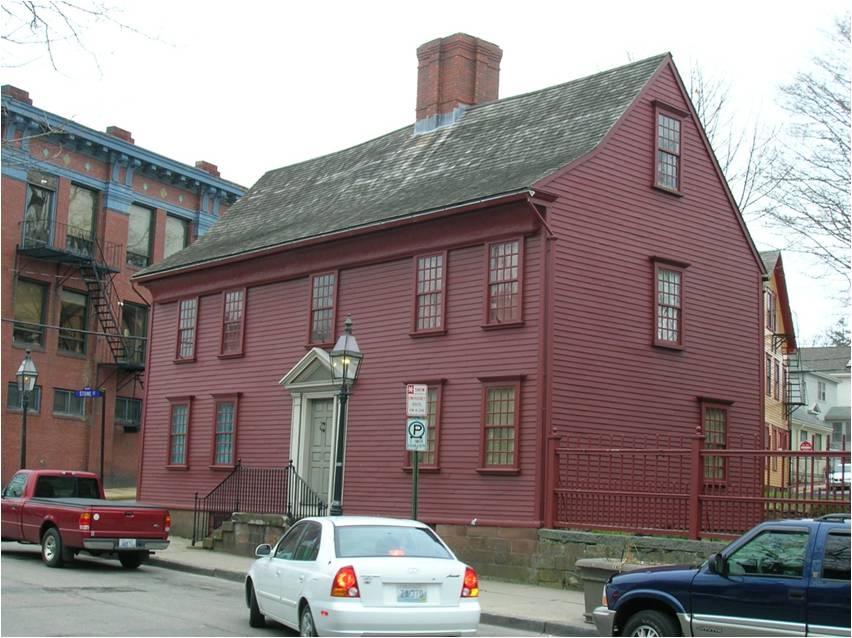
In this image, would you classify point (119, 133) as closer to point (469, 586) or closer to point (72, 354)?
point (72, 354)

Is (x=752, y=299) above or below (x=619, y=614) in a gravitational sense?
above

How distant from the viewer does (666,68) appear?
79.4ft

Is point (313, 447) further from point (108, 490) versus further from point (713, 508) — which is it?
point (108, 490)

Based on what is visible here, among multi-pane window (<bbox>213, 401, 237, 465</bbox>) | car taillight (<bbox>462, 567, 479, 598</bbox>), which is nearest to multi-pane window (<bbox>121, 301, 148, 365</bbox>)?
multi-pane window (<bbox>213, 401, 237, 465</bbox>)

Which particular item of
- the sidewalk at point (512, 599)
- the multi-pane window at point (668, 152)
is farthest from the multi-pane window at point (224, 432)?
the multi-pane window at point (668, 152)

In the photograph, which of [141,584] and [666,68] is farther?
[666,68]

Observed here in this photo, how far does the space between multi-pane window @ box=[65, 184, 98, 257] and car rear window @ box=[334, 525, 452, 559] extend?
31.7 metres

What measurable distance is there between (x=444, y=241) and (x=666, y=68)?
6.35m

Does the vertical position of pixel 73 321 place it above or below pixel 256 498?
above

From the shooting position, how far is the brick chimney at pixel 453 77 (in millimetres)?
28156

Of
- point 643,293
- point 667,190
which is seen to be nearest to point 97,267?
point 667,190

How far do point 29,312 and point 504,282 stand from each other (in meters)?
24.8

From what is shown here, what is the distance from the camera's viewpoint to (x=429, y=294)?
23094 mm

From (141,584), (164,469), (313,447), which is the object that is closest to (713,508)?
(141,584)
